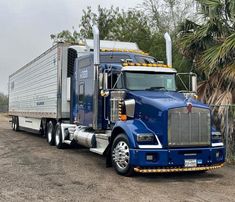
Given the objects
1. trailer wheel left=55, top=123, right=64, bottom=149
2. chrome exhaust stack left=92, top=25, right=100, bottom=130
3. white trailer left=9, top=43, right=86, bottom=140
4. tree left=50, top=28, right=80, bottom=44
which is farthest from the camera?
tree left=50, top=28, right=80, bottom=44

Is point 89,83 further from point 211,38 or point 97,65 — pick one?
point 211,38

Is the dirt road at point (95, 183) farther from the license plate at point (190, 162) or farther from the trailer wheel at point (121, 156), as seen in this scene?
the license plate at point (190, 162)

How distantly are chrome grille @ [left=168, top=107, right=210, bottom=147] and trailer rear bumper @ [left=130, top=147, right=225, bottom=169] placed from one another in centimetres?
18

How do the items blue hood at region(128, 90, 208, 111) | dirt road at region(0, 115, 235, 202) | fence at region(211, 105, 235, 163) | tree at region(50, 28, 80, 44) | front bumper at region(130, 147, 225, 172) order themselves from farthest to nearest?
tree at region(50, 28, 80, 44), fence at region(211, 105, 235, 163), blue hood at region(128, 90, 208, 111), front bumper at region(130, 147, 225, 172), dirt road at region(0, 115, 235, 202)

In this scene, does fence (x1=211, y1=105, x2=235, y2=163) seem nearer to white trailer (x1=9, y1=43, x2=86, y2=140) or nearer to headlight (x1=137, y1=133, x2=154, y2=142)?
headlight (x1=137, y1=133, x2=154, y2=142)

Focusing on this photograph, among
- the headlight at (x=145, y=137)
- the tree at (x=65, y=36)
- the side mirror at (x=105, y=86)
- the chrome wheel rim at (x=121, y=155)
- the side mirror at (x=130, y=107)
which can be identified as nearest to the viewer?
the headlight at (x=145, y=137)

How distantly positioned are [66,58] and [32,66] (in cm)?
531

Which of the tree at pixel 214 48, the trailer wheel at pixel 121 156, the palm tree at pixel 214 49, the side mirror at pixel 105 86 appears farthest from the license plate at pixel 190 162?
the tree at pixel 214 48

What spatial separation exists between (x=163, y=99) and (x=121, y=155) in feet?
5.21

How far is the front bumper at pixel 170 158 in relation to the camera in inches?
356

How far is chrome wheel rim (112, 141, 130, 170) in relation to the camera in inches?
374

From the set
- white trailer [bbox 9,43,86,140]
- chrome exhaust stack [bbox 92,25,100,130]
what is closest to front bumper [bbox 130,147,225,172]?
chrome exhaust stack [bbox 92,25,100,130]

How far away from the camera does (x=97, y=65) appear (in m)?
11.1

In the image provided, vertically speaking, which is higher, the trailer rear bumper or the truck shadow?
the trailer rear bumper
